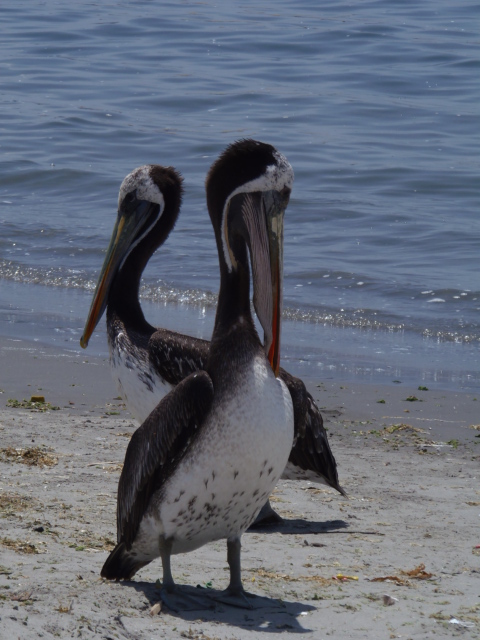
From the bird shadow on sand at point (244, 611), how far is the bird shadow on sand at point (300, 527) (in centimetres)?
102

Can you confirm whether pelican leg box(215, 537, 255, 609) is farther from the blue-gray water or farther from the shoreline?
the blue-gray water

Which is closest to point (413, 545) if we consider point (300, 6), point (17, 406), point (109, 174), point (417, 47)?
point (17, 406)

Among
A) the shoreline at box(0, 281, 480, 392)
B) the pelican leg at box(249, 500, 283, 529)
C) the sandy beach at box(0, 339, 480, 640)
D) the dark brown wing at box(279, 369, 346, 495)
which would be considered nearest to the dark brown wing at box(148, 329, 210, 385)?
the dark brown wing at box(279, 369, 346, 495)

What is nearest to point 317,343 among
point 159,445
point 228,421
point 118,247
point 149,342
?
point 118,247

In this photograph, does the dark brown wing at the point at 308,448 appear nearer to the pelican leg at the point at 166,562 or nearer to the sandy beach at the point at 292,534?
the sandy beach at the point at 292,534

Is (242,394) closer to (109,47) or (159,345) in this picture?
(159,345)

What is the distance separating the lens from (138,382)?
219 inches

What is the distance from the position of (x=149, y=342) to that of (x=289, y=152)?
457 inches

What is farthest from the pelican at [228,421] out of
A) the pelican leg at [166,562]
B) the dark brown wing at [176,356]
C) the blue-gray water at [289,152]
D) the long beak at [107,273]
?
the blue-gray water at [289,152]

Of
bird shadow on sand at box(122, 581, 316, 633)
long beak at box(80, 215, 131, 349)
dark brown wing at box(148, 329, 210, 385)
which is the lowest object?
bird shadow on sand at box(122, 581, 316, 633)

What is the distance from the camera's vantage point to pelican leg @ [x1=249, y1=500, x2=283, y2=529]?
515cm

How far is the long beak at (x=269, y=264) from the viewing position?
4008mm

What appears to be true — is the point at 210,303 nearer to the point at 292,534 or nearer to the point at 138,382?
the point at 138,382

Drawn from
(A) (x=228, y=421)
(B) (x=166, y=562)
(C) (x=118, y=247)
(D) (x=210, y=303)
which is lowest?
(D) (x=210, y=303)
